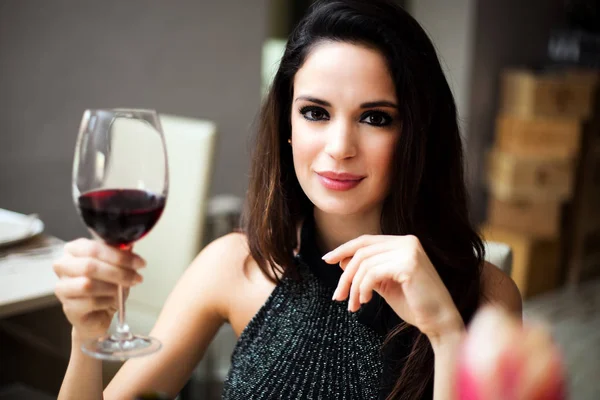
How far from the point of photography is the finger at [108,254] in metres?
0.78

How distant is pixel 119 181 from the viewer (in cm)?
77

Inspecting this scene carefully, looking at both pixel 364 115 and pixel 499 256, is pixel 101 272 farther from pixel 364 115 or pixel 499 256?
pixel 499 256

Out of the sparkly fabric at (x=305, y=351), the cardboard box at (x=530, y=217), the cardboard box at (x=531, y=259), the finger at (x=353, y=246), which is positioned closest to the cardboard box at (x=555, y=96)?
the cardboard box at (x=530, y=217)

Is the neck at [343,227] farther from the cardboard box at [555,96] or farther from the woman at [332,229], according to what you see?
the cardboard box at [555,96]

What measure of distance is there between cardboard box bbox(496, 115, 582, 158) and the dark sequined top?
312cm

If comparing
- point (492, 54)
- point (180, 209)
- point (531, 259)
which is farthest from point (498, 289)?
point (492, 54)

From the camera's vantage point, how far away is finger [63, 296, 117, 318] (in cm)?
84

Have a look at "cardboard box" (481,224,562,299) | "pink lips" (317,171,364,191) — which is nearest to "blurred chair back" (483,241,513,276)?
"pink lips" (317,171,364,191)

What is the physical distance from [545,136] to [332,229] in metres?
3.16

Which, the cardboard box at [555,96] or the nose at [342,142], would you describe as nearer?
the nose at [342,142]

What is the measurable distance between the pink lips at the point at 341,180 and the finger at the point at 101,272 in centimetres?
43

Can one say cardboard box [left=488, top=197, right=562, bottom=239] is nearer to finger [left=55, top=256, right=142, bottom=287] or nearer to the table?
the table

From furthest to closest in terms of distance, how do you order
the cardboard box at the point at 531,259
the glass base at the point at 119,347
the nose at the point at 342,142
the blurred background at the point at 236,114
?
the cardboard box at the point at 531,259 → the blurred background at the point at 236,114 → the nose at the point at 342,142 → the glass base at the point at 119,347

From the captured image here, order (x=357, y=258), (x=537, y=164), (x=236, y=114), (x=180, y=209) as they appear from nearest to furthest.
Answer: (x=357, y=258), (x=180, y=209), (x=236, y=114), (x=537, y=164)
